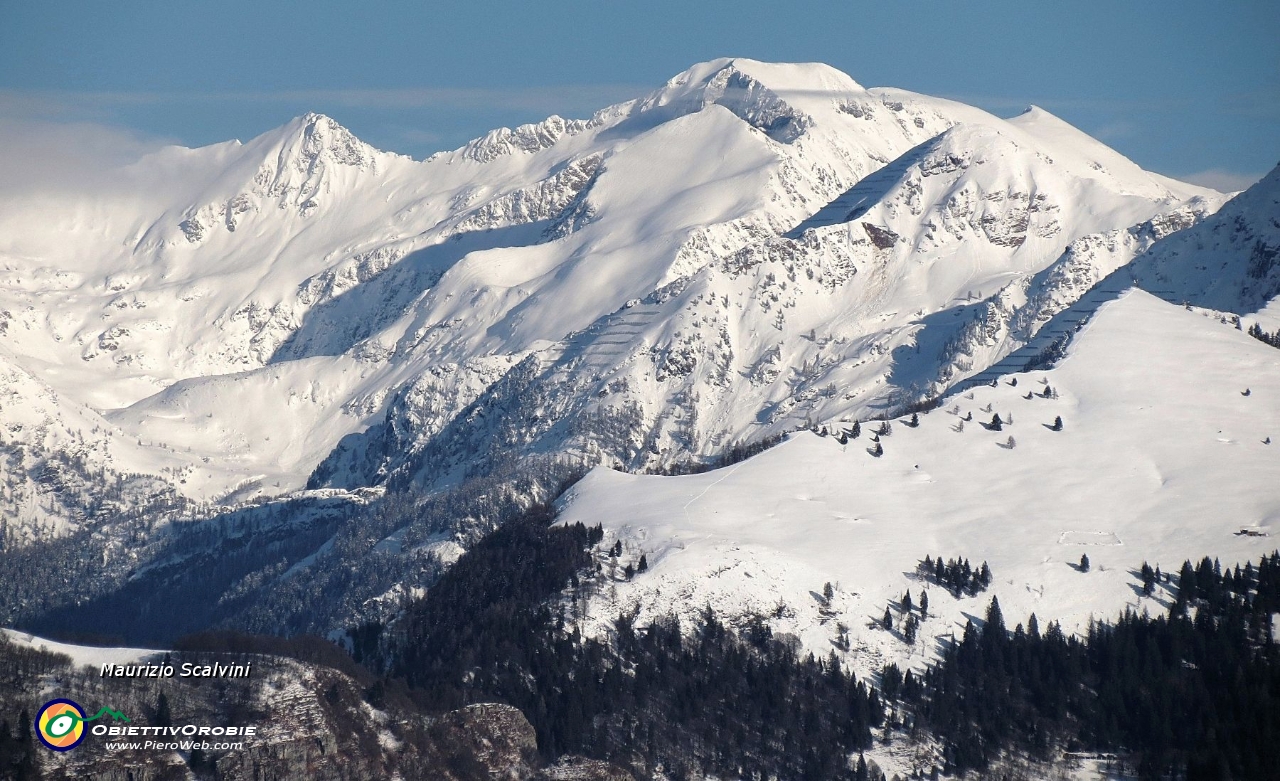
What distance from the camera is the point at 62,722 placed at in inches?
7416

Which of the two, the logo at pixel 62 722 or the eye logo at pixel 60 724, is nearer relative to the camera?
the eye logo at pixel 60 724

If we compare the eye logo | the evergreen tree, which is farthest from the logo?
the evergreen tree

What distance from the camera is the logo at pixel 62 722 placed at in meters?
185

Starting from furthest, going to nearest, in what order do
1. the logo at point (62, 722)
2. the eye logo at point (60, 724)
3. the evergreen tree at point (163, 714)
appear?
1. the evergreen tree at point (163, 714)
2. the logo at point (62, 722)
3. the eye logo at point (60, 724)

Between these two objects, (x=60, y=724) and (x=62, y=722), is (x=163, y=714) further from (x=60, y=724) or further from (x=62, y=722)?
(x=60, y=724)

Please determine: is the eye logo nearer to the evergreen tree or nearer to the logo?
the logo

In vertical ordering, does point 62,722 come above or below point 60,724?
above

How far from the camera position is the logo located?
185 metres

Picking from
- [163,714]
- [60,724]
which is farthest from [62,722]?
[163,714]

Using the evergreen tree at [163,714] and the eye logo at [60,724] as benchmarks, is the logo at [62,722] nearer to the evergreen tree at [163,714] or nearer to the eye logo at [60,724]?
the eye logo at [60,724]

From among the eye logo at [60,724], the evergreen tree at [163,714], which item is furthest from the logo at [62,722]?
the evergreen tree at [163,714]

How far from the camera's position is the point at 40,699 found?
18988 centimetres

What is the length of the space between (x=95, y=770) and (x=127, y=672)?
17.0m

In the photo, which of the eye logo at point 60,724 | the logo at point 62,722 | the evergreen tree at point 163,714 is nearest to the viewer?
the eye logo at point 60,724
